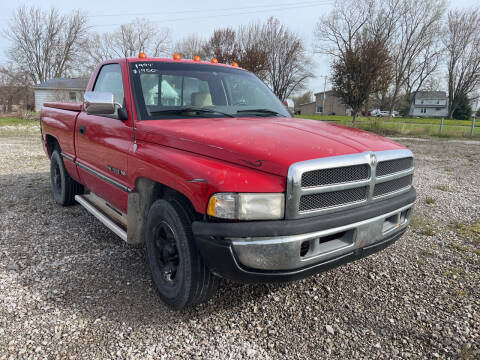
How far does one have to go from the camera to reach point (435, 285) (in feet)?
9.84

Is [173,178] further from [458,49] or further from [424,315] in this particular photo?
[458,49]

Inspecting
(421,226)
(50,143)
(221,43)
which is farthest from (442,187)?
(221,43)

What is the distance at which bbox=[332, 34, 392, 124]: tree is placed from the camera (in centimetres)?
1959

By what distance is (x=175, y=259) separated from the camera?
2555 millimetres

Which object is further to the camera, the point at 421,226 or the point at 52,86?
the point at 52,86

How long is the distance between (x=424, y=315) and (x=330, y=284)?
725 millimetres

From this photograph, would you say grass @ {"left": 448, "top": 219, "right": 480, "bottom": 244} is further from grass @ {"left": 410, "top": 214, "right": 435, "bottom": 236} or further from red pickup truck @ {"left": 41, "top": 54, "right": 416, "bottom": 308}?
red pickup truck @ {"left": 41, "top": 54, "right": 416, "bottom": 308}

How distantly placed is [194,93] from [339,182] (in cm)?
172

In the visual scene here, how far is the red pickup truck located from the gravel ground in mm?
289

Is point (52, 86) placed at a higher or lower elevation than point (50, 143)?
higher

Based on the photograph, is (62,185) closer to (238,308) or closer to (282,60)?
(238,308)

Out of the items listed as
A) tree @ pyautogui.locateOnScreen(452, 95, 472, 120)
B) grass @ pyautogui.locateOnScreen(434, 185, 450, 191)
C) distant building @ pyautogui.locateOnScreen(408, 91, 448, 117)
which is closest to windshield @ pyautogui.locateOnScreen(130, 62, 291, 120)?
grass @ pyautogui.locateOnScreen(434, 185, 450, 191)

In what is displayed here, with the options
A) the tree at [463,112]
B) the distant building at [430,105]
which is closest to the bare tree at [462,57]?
the tree at [463,112]

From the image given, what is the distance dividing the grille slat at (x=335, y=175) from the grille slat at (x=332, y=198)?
0.23 feet
